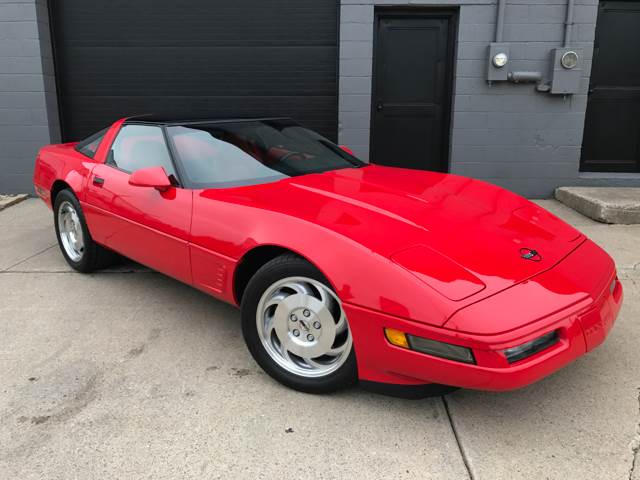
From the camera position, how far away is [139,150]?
3467mm

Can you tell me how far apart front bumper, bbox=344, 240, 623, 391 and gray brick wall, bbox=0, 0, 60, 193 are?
6.26m

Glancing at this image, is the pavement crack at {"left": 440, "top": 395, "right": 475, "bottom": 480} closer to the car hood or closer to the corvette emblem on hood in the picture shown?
the car hood

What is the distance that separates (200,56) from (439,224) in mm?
5351

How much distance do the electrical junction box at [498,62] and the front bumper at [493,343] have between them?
186 inches

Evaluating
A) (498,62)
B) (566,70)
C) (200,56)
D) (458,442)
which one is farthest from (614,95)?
(458,442)

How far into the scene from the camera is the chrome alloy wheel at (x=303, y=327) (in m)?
2.31

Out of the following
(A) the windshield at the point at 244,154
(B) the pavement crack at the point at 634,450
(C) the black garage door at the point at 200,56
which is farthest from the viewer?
(C) the black garage door at the point at 200,56

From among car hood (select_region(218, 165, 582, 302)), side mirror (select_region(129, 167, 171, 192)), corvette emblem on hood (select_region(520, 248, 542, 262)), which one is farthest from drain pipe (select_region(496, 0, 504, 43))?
side mirror (select_region(129, 167, 171, 192))

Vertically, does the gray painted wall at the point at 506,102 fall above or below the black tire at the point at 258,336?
above

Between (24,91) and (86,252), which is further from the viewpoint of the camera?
(24,91)

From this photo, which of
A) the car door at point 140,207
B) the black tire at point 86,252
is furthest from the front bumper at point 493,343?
the black tire at point 86,252

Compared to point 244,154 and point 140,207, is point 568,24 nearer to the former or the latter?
point 244,154

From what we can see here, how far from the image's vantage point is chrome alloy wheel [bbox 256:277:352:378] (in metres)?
2.31

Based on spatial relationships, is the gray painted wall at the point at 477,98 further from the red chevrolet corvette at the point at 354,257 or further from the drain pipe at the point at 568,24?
the red chevrolet corvette at the point at 354,257
